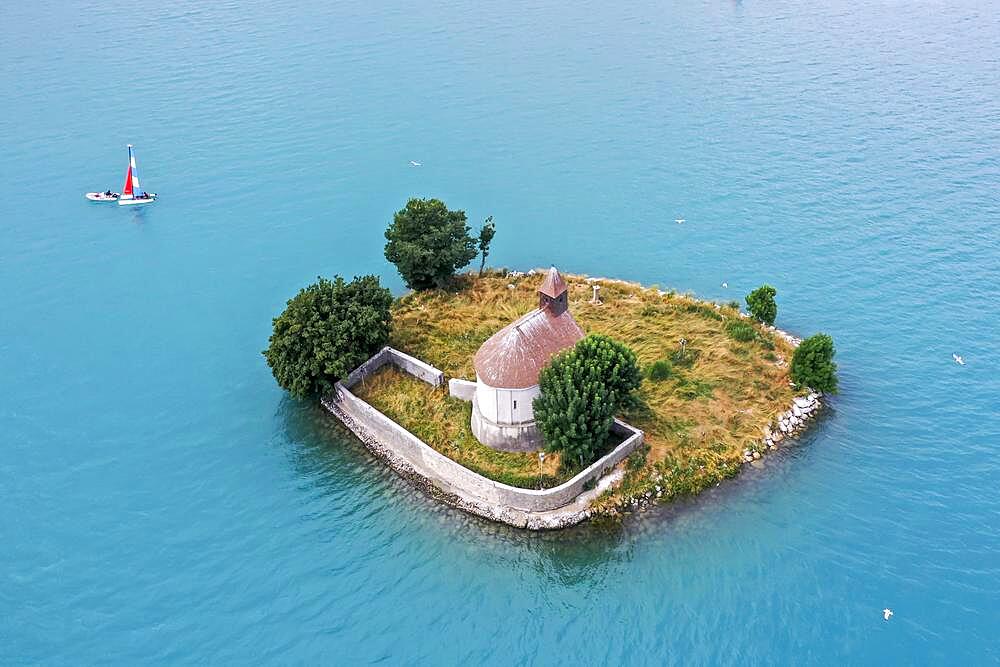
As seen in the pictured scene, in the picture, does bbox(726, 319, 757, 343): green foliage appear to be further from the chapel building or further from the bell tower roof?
the bell tower roof

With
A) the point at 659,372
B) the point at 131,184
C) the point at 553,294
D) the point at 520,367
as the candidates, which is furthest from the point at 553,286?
the point at 131,184

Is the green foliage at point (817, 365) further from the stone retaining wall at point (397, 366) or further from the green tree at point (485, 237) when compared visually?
the green tree at point (485, 237)

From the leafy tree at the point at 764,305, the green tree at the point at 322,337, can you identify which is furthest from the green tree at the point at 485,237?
the leafy tree at the point at 764,305

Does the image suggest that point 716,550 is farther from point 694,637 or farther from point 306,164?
point 306,164

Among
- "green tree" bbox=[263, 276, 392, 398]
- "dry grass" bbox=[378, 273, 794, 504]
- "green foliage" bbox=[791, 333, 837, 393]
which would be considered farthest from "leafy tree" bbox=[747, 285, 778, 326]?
"green tree" bbox=[263, 276, 392, 398]

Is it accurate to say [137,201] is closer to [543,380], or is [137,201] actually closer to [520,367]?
[520,367]

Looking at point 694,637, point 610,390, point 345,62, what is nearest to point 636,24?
point 345,62

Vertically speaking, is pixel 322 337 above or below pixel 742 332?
above
